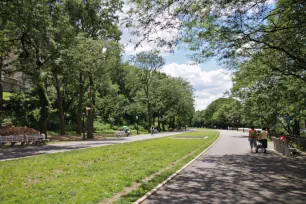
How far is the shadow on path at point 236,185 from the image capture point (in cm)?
717

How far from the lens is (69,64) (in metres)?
25.3

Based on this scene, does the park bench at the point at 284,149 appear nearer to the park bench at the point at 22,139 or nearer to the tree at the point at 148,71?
the park bench at the point at 22,139

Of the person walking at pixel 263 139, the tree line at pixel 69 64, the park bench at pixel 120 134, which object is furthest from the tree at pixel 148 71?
the person walking at pixel 263 139

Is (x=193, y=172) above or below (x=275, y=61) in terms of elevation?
below

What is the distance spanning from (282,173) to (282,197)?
12.5 ft

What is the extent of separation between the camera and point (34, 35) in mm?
21547

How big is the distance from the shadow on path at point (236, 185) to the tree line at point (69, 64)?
5161 mm

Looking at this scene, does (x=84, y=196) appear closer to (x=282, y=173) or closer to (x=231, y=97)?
(x=282, y=173)

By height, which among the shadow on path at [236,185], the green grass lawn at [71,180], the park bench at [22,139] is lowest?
the shadow on path at [236,185]

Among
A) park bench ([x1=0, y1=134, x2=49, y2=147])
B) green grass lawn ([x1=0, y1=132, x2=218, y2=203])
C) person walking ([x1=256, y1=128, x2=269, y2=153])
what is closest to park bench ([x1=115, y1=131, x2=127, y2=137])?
park bench ([x1=0, y1=134, x2=49, y2=147])

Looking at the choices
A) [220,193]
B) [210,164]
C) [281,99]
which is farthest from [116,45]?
[220,193]

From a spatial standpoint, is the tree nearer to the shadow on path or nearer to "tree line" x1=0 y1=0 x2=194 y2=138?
"tree line" x1=0 y1=0 x2=194 y2=138

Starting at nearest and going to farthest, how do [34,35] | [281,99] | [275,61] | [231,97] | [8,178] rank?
[8,178], [275,61], [281,99], [34,35], [231,97]

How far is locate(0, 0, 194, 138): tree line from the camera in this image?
21.8m
